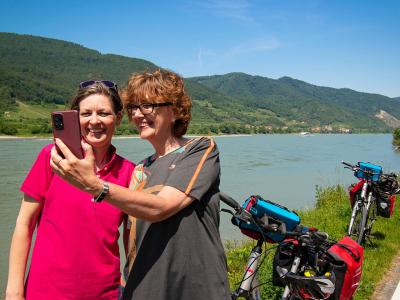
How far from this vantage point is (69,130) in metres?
1.31

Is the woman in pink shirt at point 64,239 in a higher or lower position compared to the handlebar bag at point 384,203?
higher

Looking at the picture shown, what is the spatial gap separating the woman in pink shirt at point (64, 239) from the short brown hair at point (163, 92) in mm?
247

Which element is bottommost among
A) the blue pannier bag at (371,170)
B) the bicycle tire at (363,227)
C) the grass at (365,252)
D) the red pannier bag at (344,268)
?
the grass at (365,252)

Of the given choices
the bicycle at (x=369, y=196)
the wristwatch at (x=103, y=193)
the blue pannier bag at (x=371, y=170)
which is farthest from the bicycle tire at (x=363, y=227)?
the wristwatch at (x=103, y=193)

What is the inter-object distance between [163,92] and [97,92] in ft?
1.29

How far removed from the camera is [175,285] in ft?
4.97

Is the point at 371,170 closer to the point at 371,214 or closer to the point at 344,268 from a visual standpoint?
the point at 371,214

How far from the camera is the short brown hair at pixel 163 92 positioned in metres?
1.65

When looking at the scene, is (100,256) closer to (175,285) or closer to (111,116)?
(175,285)

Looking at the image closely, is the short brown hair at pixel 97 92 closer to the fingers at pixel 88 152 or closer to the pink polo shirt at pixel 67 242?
the pink polo shirt at pixel 67 242

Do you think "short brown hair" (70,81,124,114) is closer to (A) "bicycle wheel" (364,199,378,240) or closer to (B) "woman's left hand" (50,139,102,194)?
(B) "woman's left hand" (50,139,102,194)

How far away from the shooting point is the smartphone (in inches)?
50.3

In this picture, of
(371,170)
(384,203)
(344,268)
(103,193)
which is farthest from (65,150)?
(384,203)

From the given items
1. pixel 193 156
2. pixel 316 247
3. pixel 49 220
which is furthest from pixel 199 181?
pixel 316 247
